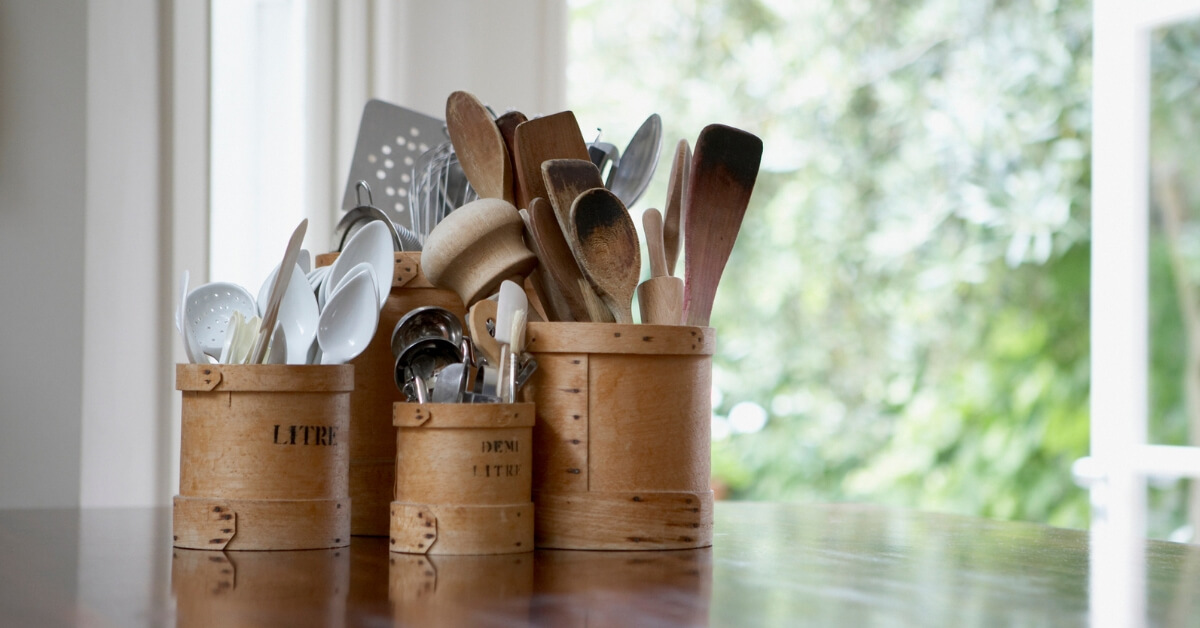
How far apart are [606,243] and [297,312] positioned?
0.62 ft

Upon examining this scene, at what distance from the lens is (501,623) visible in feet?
1.25

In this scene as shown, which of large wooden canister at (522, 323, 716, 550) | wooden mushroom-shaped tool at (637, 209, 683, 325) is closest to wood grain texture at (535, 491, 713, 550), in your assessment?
large wooden canister at (522, 323, 716, 550)

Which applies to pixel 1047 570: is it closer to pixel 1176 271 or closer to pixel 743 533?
pixel 743 533

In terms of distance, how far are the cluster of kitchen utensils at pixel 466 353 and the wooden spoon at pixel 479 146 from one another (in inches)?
3.2

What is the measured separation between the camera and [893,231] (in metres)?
3.89

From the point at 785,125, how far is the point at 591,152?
3426 millimetres

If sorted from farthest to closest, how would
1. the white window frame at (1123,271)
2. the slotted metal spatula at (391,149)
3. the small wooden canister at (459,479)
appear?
the white window frame at (1123,271) → the slotted metal spatula at (391,149) → the small wooden canister at (459,479)

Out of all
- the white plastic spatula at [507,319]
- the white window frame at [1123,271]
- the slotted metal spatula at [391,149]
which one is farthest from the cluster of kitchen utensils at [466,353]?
the white window frame at [1123,271]

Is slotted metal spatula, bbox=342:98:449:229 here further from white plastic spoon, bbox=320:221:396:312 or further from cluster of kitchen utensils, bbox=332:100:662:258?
white plastic spoon, bbox=320:221:396:312

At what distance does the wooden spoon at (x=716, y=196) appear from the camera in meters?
0.63

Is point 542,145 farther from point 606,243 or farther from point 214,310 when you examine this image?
point 214,310

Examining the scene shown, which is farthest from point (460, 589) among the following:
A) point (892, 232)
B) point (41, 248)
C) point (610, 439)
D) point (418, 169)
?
point (892, 232)

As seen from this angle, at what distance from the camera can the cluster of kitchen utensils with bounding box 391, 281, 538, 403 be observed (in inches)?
23.0

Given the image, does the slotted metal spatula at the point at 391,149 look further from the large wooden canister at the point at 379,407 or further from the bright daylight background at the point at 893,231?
the bright daylight background at the point at 893,231
